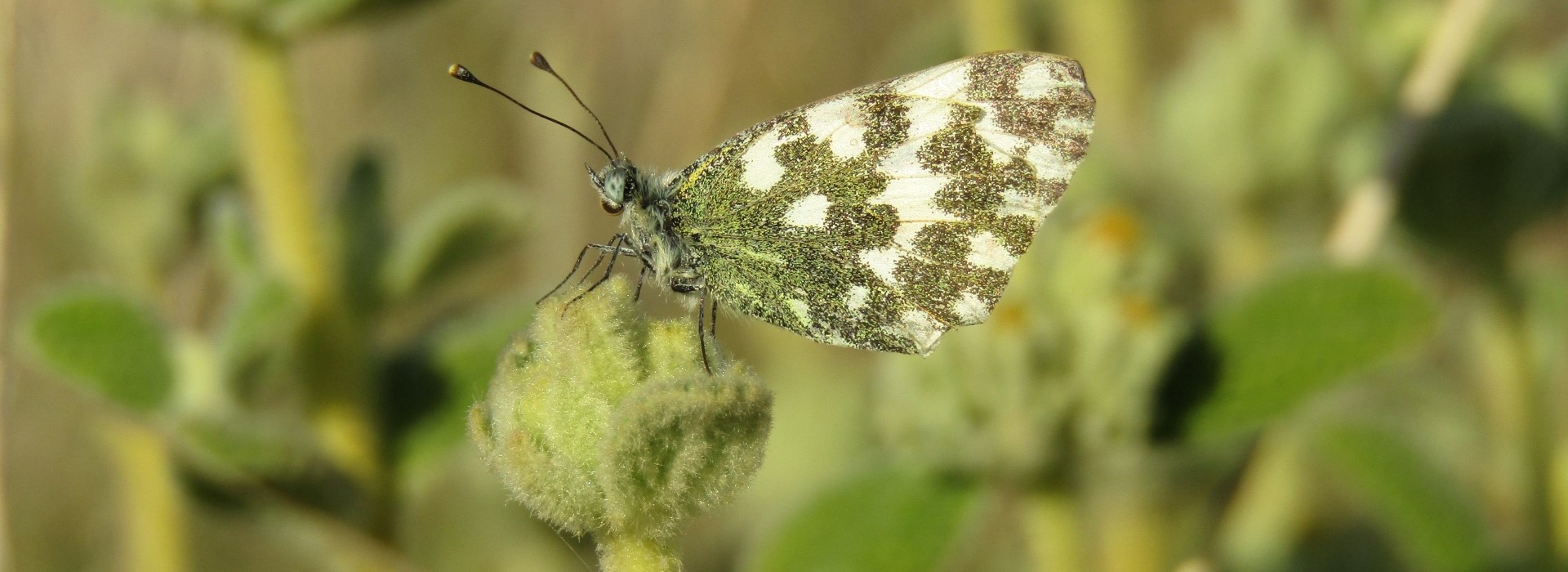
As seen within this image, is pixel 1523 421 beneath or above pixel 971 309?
above

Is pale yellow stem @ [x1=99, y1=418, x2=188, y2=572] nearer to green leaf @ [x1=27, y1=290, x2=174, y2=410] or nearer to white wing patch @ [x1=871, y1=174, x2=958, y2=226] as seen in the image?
green leaf @ [x1=27, y1=290, x2=174, y2=410]

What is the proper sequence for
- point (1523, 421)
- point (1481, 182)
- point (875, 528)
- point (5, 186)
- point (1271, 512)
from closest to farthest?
point (5, 186) < point (875, 528) < point (1523, 421) < point (1481, 182) < point (1271, 512)

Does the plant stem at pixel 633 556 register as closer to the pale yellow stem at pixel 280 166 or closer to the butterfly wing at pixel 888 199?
the butterfly wing at pixel 888 199

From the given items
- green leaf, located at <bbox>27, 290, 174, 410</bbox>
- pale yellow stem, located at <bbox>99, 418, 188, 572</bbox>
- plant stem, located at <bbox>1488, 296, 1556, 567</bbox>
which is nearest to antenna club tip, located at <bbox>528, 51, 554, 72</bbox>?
green leaf, located at <bbox>27, 290, 174, 410</bbox>

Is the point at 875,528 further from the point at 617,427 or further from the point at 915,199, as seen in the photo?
the point at 617,427

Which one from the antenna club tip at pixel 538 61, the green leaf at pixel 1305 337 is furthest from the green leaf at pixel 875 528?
the antenna club tip at pixel 538 61

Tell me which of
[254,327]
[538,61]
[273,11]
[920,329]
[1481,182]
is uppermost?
[1481,182]

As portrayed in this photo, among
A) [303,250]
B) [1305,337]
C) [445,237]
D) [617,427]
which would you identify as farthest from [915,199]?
[303,250]
